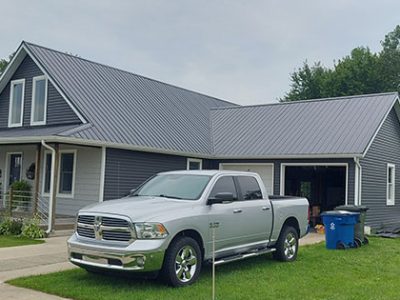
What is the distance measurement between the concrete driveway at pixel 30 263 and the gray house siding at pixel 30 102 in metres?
5.25

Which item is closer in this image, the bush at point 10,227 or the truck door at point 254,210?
the truck door at point 254,210

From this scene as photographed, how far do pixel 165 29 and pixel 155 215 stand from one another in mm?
16738

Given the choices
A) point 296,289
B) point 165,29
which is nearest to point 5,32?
point 165,29

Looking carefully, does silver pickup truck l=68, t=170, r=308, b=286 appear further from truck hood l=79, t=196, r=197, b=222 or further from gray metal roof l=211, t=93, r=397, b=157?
gray metal roof l=211, t=93, r=397, b=157

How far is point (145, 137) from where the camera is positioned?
1791cm

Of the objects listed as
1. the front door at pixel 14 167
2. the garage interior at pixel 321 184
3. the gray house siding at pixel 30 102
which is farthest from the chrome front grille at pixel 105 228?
the garage interior at pixel 321 184

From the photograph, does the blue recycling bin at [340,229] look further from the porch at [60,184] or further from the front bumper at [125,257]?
the porch at [60,184]

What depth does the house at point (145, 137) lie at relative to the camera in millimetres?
16703

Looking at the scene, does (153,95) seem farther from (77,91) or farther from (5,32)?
(5,32)

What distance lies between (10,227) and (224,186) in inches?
331

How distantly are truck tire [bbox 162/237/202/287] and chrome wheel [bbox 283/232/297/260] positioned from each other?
3.06 m

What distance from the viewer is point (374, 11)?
73.6ft

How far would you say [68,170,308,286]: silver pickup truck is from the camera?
7527 mm

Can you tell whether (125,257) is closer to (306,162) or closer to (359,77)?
(306,162)
